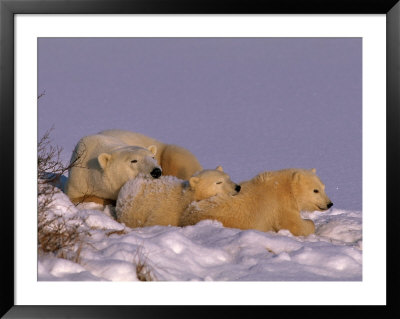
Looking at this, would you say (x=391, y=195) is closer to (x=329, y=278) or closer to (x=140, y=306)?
(x=329, y=278)

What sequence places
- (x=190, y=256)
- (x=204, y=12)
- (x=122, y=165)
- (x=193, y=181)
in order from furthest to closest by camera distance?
(x=122, y=165), (x=193, y=181), (x=190, y=256), (x=204, y=12)

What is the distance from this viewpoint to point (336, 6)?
5.46 m

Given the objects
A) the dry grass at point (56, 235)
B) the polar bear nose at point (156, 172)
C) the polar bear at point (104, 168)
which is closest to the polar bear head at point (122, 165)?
the polar bear at point (104, 168)

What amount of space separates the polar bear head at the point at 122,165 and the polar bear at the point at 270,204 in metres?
1.52

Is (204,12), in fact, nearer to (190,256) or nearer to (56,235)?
(190,256)

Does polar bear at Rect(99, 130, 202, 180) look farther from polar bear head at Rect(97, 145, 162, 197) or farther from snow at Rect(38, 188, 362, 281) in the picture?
snow at Rect(38, 188, 362, 281)

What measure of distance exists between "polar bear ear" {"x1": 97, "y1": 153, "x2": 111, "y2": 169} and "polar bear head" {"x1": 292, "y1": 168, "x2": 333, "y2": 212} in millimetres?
2699

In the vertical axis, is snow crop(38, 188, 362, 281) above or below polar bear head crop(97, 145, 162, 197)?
below

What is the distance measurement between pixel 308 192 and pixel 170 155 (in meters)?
3.32

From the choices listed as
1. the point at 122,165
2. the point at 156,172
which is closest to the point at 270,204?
the point at 156,172

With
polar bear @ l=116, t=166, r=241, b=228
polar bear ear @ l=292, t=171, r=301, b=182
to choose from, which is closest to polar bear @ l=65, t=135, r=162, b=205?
polar bear @ l=116, t=166, r=241, b=228

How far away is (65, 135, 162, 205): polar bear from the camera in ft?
29.2

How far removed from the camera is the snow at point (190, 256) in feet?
16.7

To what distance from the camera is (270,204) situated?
782 centimetres
